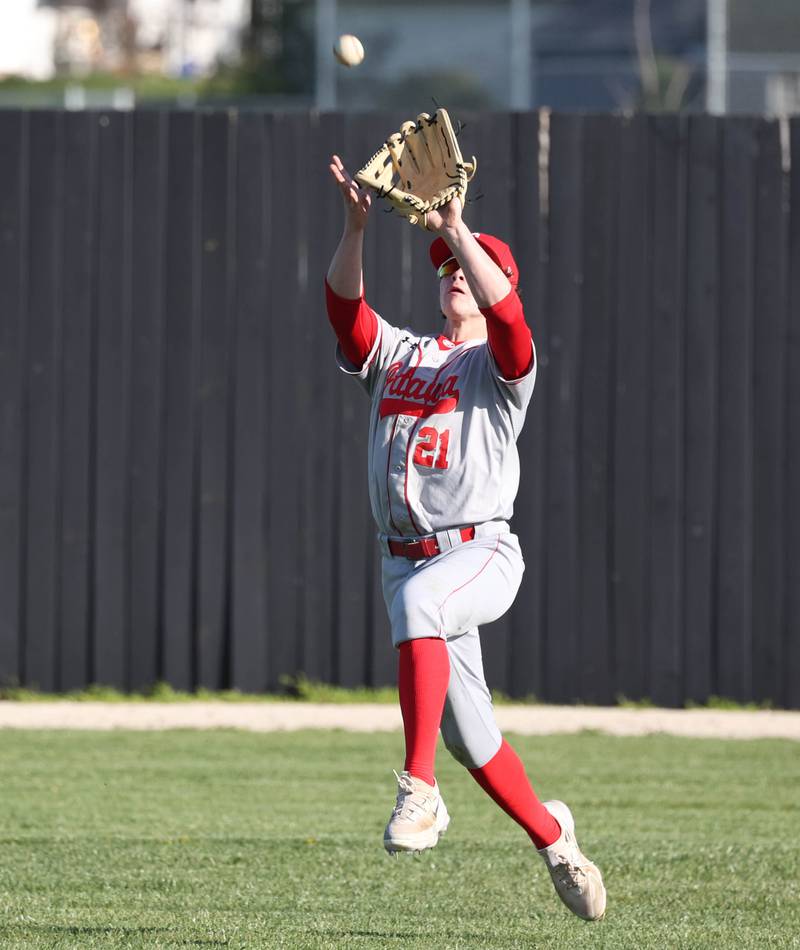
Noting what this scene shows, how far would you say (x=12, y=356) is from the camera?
900 cm

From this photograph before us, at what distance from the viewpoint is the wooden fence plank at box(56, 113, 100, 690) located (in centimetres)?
902

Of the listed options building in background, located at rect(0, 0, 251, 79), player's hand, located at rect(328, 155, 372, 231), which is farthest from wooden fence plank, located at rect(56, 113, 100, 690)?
building in background, located at rect(0, 0, 251, 79)

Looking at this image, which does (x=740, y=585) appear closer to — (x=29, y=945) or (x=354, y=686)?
(x=354, y=686)

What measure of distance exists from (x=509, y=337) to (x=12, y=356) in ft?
16.3

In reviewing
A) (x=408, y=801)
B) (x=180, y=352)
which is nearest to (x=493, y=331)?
(x=408, y=801)

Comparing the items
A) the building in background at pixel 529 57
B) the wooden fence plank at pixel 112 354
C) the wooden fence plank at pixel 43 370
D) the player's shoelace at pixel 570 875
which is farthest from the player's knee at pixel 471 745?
the building in background at pixel 529 57

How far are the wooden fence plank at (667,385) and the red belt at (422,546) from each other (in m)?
4.29

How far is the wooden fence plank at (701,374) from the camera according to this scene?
8945 mm

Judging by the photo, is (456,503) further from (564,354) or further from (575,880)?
(564,354)

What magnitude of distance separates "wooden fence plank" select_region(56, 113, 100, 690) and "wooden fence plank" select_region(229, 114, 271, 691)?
75cm

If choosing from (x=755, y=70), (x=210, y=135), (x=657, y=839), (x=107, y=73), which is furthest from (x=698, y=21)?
(x=657, y=839)

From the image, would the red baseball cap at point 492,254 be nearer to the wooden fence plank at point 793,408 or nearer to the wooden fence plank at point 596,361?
the wooden fence plank at point 596,361

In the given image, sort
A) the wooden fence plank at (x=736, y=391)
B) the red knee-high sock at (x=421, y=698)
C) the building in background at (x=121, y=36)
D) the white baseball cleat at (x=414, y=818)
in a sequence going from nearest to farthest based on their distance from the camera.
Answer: the white baseball cleat at (x=414, y=818), the red knee-high sock at (x=421, y=698), the wooden fence plank at (x=736, y=391), the building in background at (x=121, y=36)

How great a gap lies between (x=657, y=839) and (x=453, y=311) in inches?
89.3
